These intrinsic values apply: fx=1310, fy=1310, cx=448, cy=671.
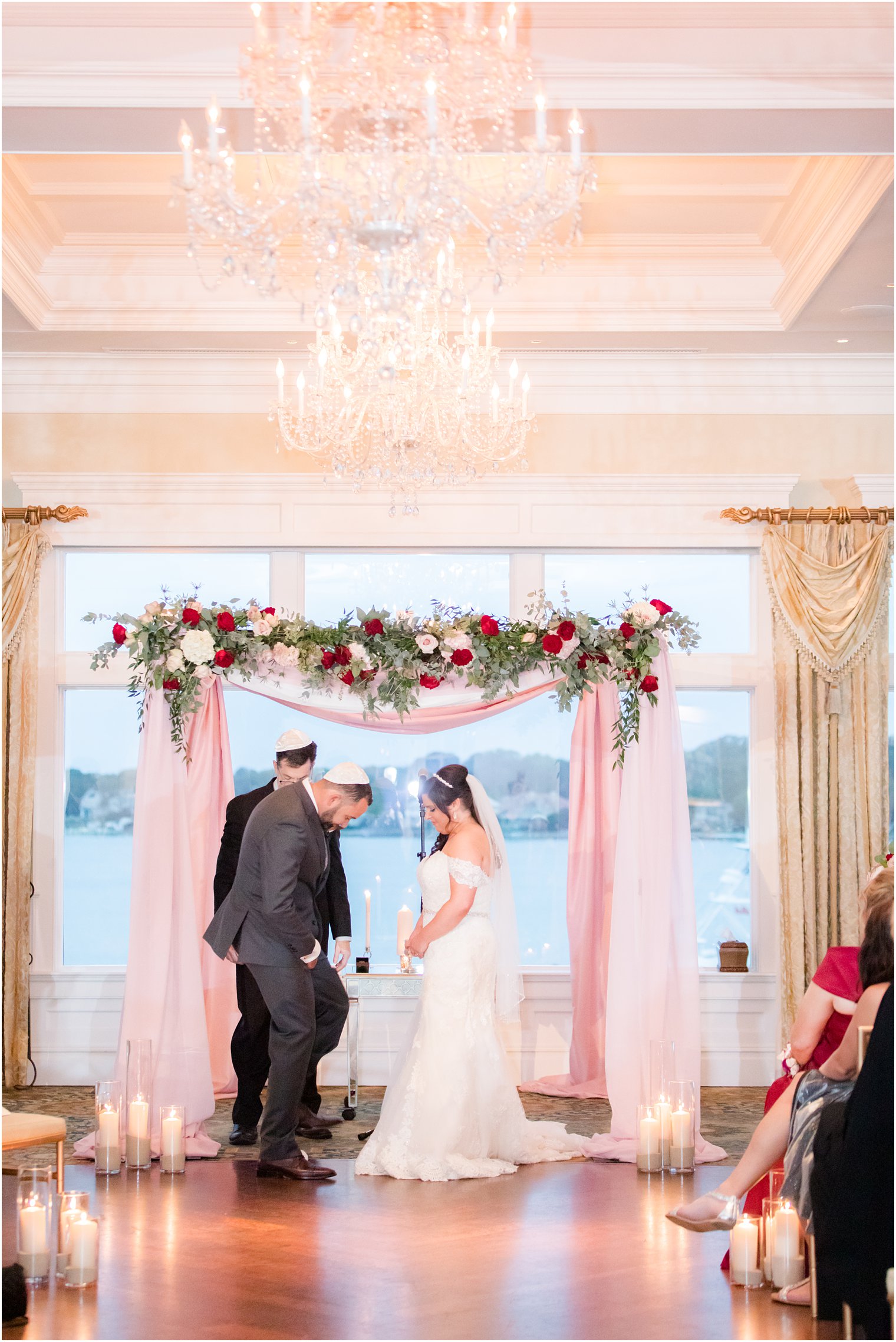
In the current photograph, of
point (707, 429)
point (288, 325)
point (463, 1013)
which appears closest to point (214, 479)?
point (288, 325)

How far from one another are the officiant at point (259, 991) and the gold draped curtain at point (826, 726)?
268 centimetres

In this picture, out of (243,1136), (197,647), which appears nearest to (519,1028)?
(243,1136)

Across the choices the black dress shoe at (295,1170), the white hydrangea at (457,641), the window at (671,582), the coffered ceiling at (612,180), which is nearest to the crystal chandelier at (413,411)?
the coffered ceiling at (612,180)

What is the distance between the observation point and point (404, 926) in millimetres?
6883

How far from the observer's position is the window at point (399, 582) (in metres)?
7.81

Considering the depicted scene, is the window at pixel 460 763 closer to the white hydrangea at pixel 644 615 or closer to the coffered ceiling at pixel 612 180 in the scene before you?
the white hydrangea at pixel 644 615

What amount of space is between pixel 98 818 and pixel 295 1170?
120 inches

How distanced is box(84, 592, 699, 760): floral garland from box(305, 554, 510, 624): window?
63.2 inches

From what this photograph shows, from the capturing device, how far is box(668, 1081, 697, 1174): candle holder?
18.1 ft

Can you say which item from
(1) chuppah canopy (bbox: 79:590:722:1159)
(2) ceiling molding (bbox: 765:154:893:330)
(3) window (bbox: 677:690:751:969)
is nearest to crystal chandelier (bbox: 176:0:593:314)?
(2) ceiling molding (bbox: 765:154:893:330)

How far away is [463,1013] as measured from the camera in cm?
560

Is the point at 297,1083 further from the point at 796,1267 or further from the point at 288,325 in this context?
the point at 288,325

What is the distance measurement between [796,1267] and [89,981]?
4.69m

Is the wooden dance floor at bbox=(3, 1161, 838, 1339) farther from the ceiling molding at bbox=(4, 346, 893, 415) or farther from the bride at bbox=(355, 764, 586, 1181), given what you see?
the ceiling molding at bbox=(4, 346, 893, 415)
